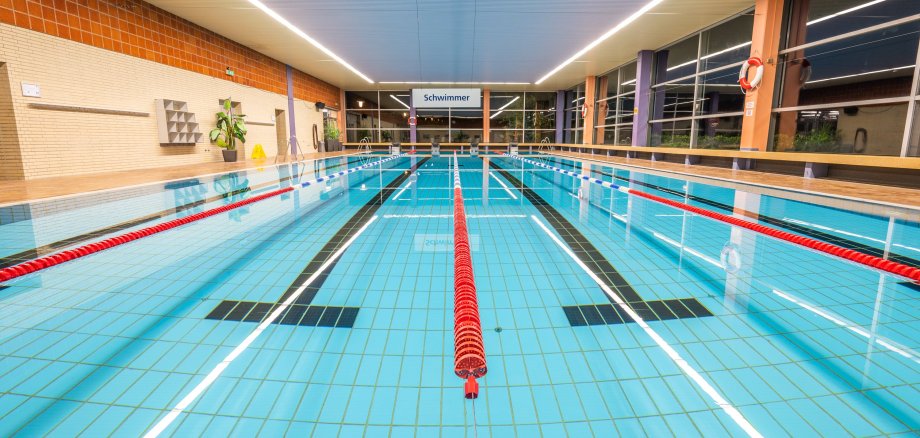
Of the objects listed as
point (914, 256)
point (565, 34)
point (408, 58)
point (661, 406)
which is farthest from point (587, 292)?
point (408, 58)

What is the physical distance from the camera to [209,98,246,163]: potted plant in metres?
11.0

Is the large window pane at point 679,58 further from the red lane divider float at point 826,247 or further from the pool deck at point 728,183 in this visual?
the red lane divider float at point 826,247

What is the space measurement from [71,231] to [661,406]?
4.73m

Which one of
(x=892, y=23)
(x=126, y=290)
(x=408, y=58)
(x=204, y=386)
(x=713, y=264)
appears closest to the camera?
(x=204, y=386)

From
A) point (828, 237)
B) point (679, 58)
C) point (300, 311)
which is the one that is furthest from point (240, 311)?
point (679, 58)

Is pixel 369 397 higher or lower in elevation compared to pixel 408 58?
lower

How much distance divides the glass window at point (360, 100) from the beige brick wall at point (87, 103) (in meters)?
12.2

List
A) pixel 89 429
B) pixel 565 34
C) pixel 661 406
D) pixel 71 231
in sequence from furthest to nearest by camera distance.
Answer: pixel 565 34
pixel 71 231
pixel 661 406
pixel 89 429

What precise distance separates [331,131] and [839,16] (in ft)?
60.4

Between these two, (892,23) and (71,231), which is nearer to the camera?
(71,231)

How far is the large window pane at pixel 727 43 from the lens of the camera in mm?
9328

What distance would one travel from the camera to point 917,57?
5.71 metres

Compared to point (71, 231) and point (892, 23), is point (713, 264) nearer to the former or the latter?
point (71, 231)

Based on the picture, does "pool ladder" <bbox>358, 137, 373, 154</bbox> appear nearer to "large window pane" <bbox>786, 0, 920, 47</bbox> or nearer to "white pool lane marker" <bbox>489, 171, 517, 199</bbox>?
"white pool lane marker" <bbox>489, 171, 517, 199</bbox>
